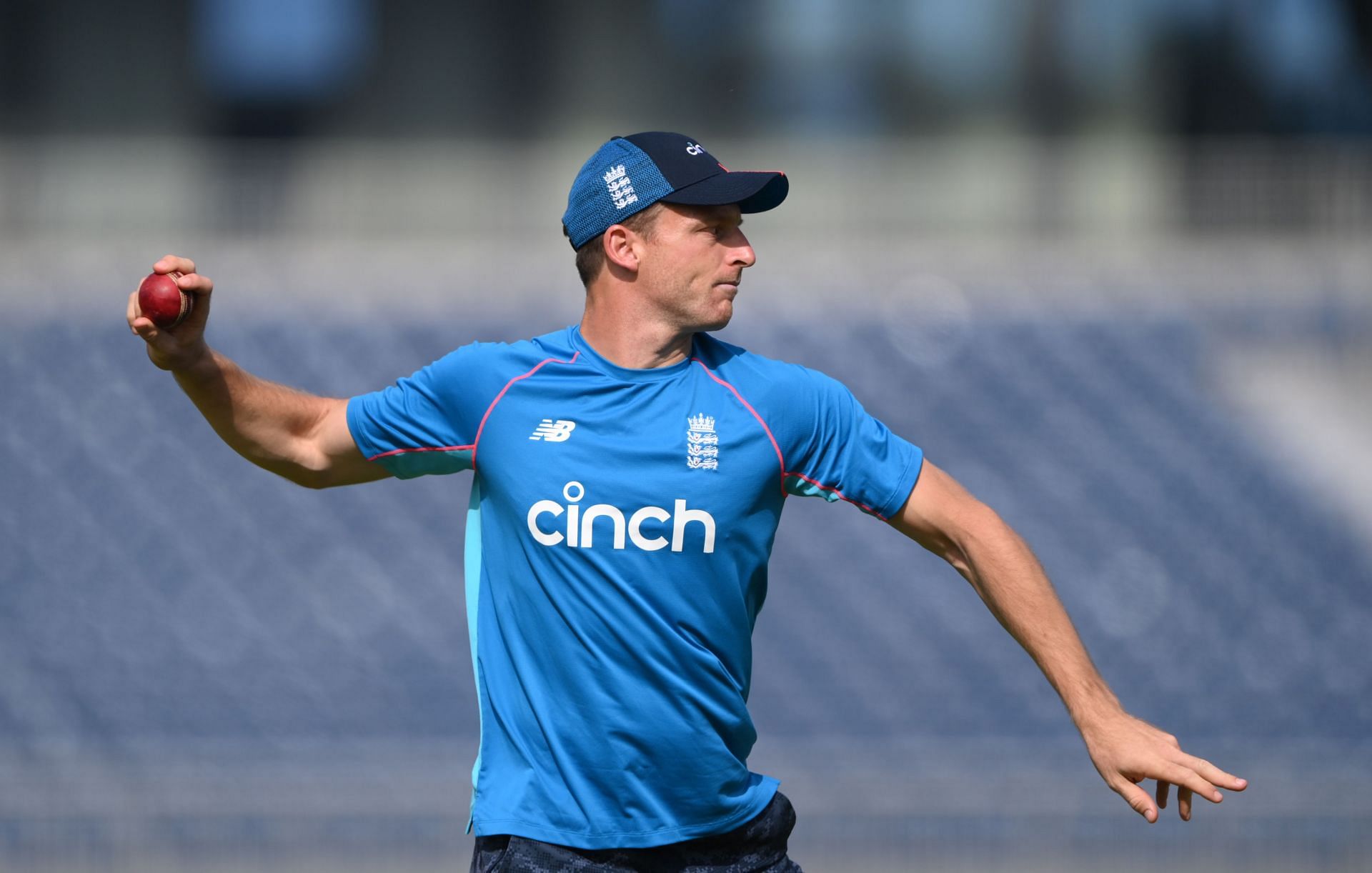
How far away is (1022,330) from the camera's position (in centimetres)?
784

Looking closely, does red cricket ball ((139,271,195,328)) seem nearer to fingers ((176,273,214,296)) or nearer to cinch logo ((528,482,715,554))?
fingers ((176,273,214,296))

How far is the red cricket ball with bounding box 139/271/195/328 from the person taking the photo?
9.33 feet

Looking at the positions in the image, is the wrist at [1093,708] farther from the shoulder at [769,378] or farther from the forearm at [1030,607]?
the shoulder at [769,378]

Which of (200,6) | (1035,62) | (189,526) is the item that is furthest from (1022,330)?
(200,6)

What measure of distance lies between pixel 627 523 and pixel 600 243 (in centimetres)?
62

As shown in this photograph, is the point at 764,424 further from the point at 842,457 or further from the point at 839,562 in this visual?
the point at 839,562

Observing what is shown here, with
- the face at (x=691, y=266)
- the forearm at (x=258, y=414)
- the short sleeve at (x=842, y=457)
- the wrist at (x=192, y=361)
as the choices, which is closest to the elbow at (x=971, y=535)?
the short sleeve at (x=842, y=457)

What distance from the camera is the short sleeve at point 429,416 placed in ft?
10.0

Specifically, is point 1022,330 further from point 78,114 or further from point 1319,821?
point 78,114

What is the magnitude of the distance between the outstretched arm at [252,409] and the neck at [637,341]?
1.85ft

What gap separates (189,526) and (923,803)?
11.7ft

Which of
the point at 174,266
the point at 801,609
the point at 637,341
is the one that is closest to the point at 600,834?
the point at 637,341

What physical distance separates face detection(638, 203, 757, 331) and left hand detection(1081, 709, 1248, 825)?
1084mm

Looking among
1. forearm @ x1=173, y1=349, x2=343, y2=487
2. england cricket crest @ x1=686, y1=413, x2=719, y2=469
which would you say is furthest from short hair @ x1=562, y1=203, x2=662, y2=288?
forearm @ x1=173, y1=349, x2=343, y2=487
